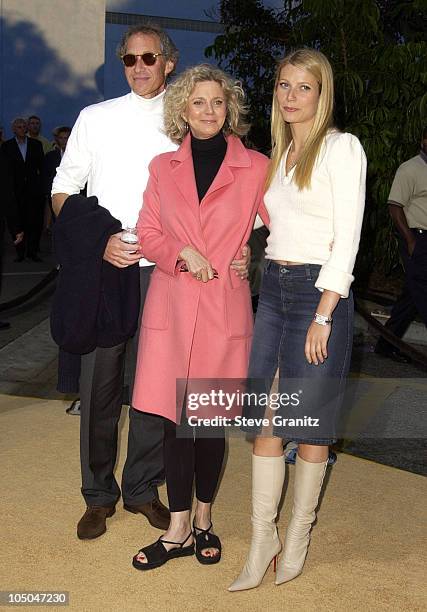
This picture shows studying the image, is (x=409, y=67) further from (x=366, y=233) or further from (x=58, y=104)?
(x=58, y=104)

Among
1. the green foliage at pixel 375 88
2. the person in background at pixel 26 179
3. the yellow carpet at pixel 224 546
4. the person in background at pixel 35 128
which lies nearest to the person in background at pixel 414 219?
the yellow carpet at pixel 224 546

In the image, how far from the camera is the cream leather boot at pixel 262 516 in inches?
133

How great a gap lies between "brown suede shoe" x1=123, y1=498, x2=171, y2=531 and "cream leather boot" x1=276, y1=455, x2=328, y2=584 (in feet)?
2.18

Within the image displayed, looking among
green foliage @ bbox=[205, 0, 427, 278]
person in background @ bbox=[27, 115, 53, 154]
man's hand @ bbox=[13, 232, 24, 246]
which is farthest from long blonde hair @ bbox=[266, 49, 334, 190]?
person in background @ bbox=[27, 115, 53, 154]

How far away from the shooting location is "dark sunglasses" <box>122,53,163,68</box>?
3.73 m

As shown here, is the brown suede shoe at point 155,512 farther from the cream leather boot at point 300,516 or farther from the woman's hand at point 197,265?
the woman's hand at point 197,265

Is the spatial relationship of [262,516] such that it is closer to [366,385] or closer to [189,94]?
[189,94]

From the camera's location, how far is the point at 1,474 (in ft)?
14.7

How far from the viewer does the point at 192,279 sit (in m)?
3.43

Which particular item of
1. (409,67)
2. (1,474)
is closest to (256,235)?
(1,474)

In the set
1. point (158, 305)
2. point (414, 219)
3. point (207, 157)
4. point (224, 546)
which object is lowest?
point (224, 546)

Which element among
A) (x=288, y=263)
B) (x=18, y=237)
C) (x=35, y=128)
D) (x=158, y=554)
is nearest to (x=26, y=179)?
(x=35, y=128)

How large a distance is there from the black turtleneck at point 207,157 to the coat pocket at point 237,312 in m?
0.45

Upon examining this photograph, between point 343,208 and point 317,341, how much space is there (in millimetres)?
488
